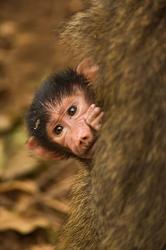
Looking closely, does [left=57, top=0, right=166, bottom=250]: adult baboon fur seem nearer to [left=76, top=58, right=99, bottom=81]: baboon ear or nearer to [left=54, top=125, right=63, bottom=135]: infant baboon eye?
[left=76, top=58, right=99, bottom=81]: baboon ear

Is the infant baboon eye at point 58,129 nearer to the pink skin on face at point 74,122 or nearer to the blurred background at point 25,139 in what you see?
the pink skin on face at point 74,122

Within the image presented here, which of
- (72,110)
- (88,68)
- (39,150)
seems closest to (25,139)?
(39,150)

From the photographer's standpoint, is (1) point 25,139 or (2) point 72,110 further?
(1) point 25,139

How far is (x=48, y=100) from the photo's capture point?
8.54 ft

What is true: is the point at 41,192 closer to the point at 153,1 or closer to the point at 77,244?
the point at 77,244

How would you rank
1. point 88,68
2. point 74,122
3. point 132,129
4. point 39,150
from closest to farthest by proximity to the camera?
point 132,129 → point 88,68 → point 74,122 → point 39,150

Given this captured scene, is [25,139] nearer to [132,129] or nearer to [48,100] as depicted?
[48,100]

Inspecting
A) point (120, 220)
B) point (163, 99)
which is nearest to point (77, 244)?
point (120, 220)

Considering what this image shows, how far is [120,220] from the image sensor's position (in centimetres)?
202

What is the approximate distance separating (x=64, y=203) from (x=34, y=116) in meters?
1.20

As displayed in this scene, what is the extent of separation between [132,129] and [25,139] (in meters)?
2.23

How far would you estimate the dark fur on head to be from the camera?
254 cm

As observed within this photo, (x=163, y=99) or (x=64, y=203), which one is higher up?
(x=163, y=99)

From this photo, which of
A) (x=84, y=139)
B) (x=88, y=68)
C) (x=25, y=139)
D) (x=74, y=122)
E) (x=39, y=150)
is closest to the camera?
(x=88, y=68)
